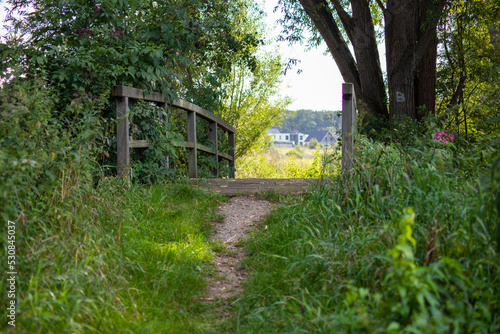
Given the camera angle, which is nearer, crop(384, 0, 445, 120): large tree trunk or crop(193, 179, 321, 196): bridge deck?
crop(193, 179, 321, 196): bridge deck

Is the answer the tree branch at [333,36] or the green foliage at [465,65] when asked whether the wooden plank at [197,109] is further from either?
the green foliage at [465,65]

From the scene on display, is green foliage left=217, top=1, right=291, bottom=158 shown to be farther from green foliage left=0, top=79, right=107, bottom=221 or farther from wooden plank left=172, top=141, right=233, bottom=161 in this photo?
green foliage left=0, top=79, right=107, bottom=221

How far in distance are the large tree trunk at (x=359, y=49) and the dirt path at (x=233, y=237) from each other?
3.68m

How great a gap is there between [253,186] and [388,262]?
10.2 feet

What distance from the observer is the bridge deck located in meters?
4.78

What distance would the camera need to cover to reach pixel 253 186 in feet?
16.9

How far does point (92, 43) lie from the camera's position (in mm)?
4176

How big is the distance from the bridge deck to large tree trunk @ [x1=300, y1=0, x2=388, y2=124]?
2.76 metres

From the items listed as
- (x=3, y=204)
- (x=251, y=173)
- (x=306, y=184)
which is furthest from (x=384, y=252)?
(x=251, y=173)

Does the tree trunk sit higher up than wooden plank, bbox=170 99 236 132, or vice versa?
the tree trunk

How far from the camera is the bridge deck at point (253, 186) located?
478cm

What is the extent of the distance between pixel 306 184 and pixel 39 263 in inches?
138

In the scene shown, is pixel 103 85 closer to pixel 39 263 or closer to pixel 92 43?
pixel 92 43

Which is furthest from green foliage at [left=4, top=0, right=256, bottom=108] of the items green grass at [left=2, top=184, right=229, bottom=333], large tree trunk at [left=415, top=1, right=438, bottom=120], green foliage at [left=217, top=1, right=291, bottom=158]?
green foliage at [left=217, top=1, right=291, bottom=158]
